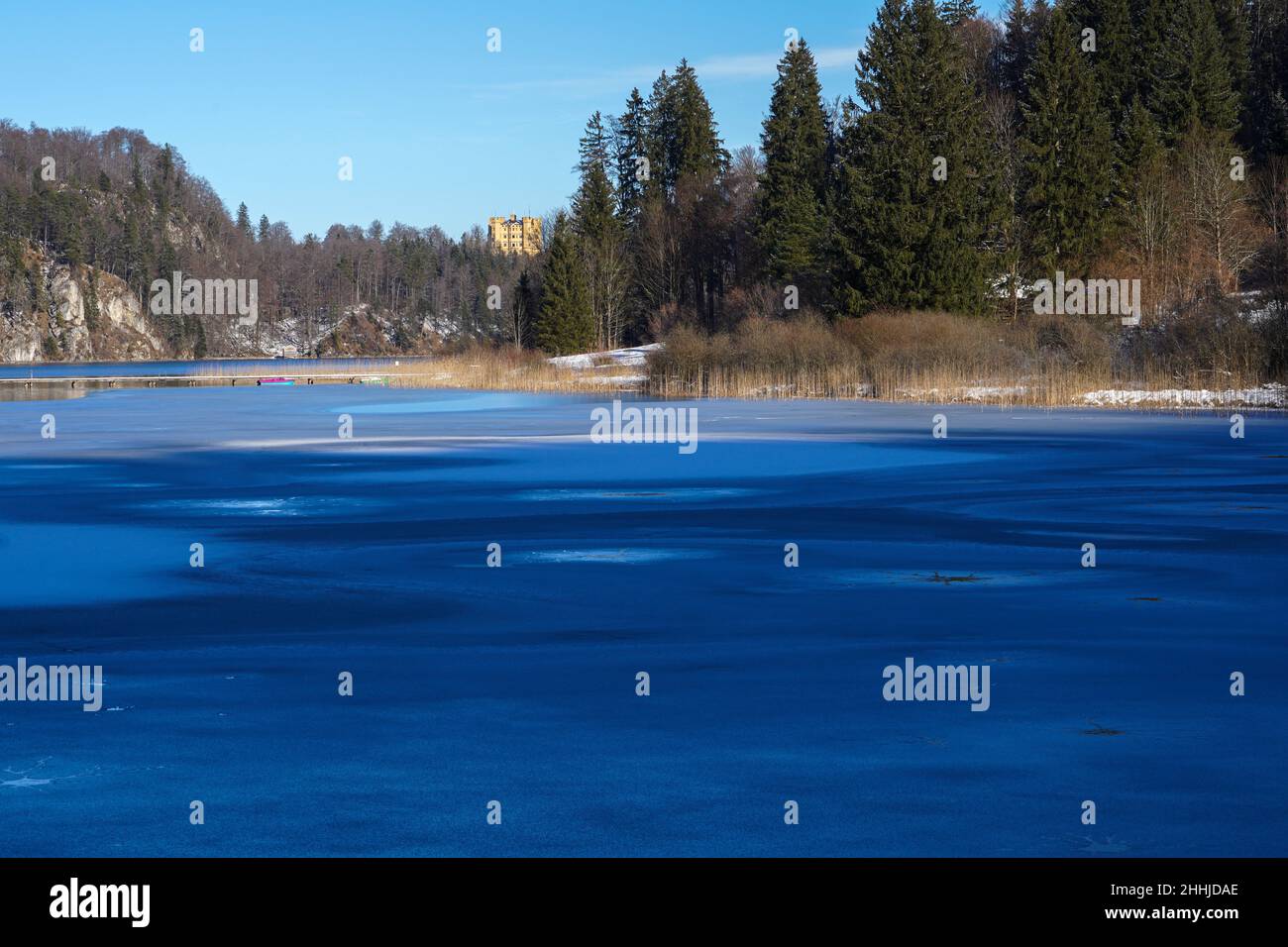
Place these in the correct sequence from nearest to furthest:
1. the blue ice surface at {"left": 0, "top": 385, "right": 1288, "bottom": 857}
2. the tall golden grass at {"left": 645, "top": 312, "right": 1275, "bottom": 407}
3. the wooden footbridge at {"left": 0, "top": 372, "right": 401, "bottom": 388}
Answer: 1. the blue ice surface at {"left": 0, "top": 385, "right": 1288, "bottom": 857}
2. the tall golden grass at {"left": 645, "top": 312, "right": 1275, "bottom": 407}
3. the wooden footbridge at {"left": 0, "top": 372, "right": 401, "bottom": 388}

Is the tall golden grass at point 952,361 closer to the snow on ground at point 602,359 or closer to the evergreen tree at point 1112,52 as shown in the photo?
the snow on ground at point 602,359

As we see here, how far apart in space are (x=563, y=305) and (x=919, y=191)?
94.6 ft

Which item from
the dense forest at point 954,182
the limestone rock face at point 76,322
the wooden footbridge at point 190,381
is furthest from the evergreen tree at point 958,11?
the limestone rock face at point 76,322

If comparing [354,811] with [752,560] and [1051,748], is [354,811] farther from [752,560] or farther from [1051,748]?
[752,560]

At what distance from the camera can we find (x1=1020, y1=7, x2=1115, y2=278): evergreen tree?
67500mm

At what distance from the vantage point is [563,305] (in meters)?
84.4

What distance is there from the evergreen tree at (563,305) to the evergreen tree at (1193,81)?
1201 inches

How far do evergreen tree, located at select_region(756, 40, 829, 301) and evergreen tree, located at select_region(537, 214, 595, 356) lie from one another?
10134mm

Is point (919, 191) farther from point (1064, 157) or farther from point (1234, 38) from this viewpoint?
point (1234, 38)

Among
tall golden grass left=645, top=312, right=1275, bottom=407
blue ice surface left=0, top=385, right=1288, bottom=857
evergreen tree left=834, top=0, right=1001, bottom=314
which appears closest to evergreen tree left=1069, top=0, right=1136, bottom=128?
evergreen tree left=834, top=0, right=1001, bottom=314

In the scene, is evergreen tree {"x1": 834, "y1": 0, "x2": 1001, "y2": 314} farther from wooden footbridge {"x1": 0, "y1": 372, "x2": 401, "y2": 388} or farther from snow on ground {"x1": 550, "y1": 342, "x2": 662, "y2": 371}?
wooden footbridge {"x1": 0, "y1": 372, "x2": 401, "y2": 388}

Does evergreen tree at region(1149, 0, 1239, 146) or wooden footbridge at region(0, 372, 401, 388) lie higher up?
evergreen tree at region(1149, 0, 1239, 146)

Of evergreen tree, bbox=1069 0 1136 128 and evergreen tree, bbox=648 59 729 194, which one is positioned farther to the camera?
evergreen tree, bbox=648 59 729 194
